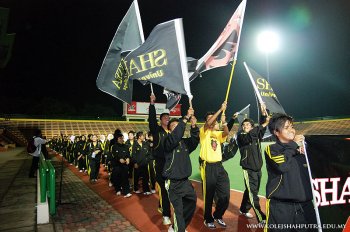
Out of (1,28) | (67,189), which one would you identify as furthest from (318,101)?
(1,28)

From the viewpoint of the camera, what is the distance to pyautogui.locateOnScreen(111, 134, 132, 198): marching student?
8445 millimetres

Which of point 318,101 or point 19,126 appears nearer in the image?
point 19,126

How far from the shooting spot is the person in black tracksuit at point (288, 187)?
2.97 meters

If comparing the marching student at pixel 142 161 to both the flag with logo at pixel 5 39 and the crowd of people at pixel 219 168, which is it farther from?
the flag with logo at pixel 5 39

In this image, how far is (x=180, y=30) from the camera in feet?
14.4

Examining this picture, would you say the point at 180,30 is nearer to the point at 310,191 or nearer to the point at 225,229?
the point at 310,191

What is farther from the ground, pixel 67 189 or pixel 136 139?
pixel 136 139

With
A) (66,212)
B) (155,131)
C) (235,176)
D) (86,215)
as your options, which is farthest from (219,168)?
(235,176)

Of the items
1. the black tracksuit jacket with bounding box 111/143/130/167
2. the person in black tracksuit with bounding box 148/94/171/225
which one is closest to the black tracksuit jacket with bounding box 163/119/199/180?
the person in black tracksuit with bounding box 148/94/171/225

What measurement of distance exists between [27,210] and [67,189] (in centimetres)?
297

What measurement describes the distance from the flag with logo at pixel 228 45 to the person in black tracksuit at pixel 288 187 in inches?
100

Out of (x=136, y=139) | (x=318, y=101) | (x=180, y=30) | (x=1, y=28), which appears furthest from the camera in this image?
(x=318, y=101)

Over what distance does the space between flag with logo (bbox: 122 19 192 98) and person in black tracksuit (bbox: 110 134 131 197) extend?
4.25 metres

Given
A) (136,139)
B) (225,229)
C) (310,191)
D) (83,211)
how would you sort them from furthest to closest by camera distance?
1. (136,139)
2. (83,211)
3. (225,229)
4. (310,191)
